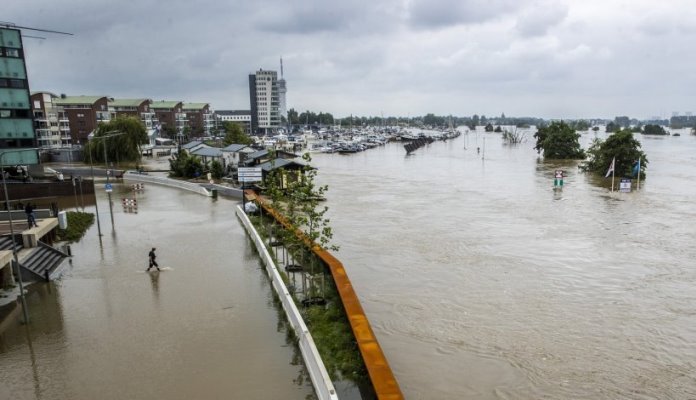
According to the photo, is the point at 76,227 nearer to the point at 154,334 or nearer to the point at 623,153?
the point at 154,334

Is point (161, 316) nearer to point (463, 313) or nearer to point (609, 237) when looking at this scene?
point (463, 313)

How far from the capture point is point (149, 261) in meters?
17.9

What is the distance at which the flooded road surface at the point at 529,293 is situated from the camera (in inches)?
429

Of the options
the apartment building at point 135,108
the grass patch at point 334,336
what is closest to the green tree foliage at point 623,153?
the grass patch at point 334,336

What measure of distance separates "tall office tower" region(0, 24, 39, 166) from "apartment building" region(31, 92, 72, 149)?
123 ft

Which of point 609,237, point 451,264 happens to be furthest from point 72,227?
point 609,237

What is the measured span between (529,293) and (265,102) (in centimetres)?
17756

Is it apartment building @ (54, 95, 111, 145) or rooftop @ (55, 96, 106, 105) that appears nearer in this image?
apartment building @ (54, 95, 111, 145)

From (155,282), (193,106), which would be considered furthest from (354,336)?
(193,106)

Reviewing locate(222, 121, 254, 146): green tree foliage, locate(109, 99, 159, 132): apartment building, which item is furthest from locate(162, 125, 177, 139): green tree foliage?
locate(222, 121, 254, 146): green tree foliage

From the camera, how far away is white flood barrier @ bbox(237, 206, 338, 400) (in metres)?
8.82

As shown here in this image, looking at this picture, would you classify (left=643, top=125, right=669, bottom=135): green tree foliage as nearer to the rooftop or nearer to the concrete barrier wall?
the rooftop

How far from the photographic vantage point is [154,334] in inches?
479

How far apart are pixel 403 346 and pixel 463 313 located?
2.83 metres
